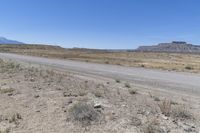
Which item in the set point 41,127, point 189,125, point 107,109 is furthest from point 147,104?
point 41,127

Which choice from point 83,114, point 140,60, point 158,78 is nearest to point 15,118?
point 83,114

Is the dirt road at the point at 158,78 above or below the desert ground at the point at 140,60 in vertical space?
above

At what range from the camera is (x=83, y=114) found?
288 inches

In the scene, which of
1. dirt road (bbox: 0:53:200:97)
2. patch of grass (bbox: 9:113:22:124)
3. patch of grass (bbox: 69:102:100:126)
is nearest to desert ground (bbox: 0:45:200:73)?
dirt road (bbox: 0:53:200:97)

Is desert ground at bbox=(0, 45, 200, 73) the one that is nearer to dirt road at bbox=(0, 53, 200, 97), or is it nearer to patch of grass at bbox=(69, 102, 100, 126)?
dirt road at bbox=(0, 53, 200, 97)

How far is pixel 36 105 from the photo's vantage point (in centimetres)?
891

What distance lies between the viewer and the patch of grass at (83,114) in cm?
718

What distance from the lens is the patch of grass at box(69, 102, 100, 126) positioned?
718cm

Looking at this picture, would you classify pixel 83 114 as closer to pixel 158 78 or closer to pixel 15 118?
pixel 15 118

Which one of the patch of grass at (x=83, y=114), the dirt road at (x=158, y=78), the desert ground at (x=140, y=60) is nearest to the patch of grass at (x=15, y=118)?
the patch of grass at (x=83, y=114)

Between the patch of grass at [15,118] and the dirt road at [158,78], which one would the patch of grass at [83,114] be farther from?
the dirt road at [158,78]

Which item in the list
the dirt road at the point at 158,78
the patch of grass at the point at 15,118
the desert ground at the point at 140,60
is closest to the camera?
the patch of grass at the point at 15,118

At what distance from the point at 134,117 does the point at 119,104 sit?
1.68m

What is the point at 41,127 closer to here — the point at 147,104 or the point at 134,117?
the point at 134,117
